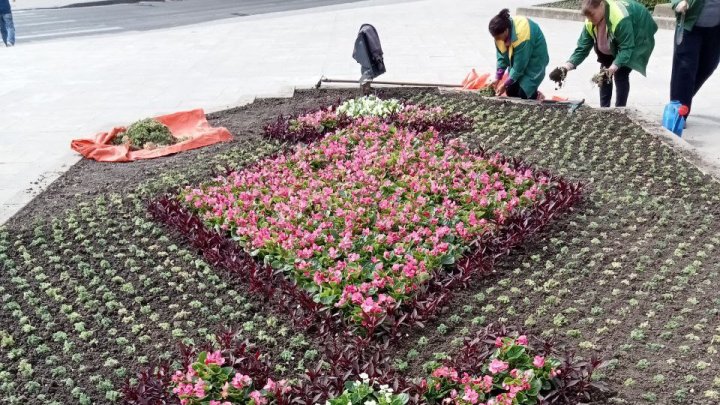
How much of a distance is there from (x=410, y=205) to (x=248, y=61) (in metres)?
7.52

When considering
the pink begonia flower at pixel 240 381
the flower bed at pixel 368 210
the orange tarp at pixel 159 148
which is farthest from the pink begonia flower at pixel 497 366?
the orange tarp at pixel 159 148

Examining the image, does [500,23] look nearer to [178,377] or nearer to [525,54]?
[525,54]

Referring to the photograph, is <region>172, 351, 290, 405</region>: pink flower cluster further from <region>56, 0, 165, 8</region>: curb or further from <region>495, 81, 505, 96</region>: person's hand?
<region>56, 0, 165, 8</region>: curb

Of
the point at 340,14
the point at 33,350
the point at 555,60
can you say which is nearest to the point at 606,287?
the point at 33,350

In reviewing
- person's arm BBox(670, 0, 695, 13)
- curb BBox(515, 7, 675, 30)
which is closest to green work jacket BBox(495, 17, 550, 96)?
person's arm BBox(670, 0, 695, 13)

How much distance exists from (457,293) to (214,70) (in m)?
7.92

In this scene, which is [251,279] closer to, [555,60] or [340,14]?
[555,60]

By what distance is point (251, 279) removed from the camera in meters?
3.95

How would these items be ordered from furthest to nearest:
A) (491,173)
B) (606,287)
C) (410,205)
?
1. (491,173)
2. (410,205)
3. (606,287)

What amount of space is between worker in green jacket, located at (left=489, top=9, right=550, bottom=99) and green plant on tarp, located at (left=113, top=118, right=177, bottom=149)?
3136 mm

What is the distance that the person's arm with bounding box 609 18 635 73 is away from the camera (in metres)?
6.64

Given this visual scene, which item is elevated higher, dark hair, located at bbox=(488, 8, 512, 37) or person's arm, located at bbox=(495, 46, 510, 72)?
dark hair, located at bbox=(488, 8, 512, 37)

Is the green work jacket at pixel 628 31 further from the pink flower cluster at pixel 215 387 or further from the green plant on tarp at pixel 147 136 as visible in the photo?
the pink flower cluster at pixel 215 387

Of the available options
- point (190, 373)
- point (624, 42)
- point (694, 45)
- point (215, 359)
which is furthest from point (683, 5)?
point (190, 373)
